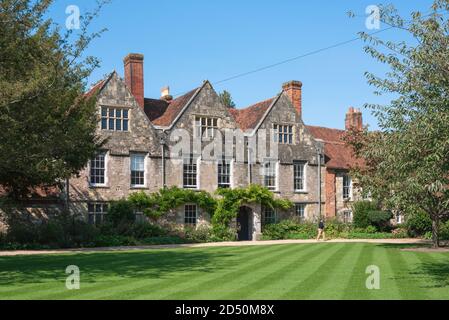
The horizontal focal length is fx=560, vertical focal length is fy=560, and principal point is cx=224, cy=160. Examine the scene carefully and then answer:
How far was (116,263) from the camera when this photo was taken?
17.9 m

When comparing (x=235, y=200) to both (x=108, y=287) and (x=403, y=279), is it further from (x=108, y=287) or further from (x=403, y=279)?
(x=108, y=287)

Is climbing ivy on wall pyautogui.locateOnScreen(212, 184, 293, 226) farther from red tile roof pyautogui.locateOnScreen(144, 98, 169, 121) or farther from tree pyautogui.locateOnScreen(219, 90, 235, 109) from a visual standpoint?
tree pyautogui.locateOnScreen(219, 90, 235, 109)

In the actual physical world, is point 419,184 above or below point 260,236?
above

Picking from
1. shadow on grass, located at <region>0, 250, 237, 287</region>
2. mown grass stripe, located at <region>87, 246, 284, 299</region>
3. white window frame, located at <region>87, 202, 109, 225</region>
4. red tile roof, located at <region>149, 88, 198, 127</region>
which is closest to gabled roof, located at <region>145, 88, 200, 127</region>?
red tile roof, located at <region>149, 88, 198, 127</region>

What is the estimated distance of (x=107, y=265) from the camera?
1733 centimetres

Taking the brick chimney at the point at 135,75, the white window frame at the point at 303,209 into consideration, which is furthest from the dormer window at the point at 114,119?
the white window frame at the point at 303,209

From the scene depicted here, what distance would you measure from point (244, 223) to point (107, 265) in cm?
1969

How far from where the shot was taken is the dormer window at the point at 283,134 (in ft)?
125

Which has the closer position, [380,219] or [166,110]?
[166,110]

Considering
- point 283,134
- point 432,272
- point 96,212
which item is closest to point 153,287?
point 432,272

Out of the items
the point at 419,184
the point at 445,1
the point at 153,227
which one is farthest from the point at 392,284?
the point at 153,227

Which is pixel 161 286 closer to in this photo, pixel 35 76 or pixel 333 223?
pixel 35 76

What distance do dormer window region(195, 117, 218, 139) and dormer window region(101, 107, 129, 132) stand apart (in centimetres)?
460
